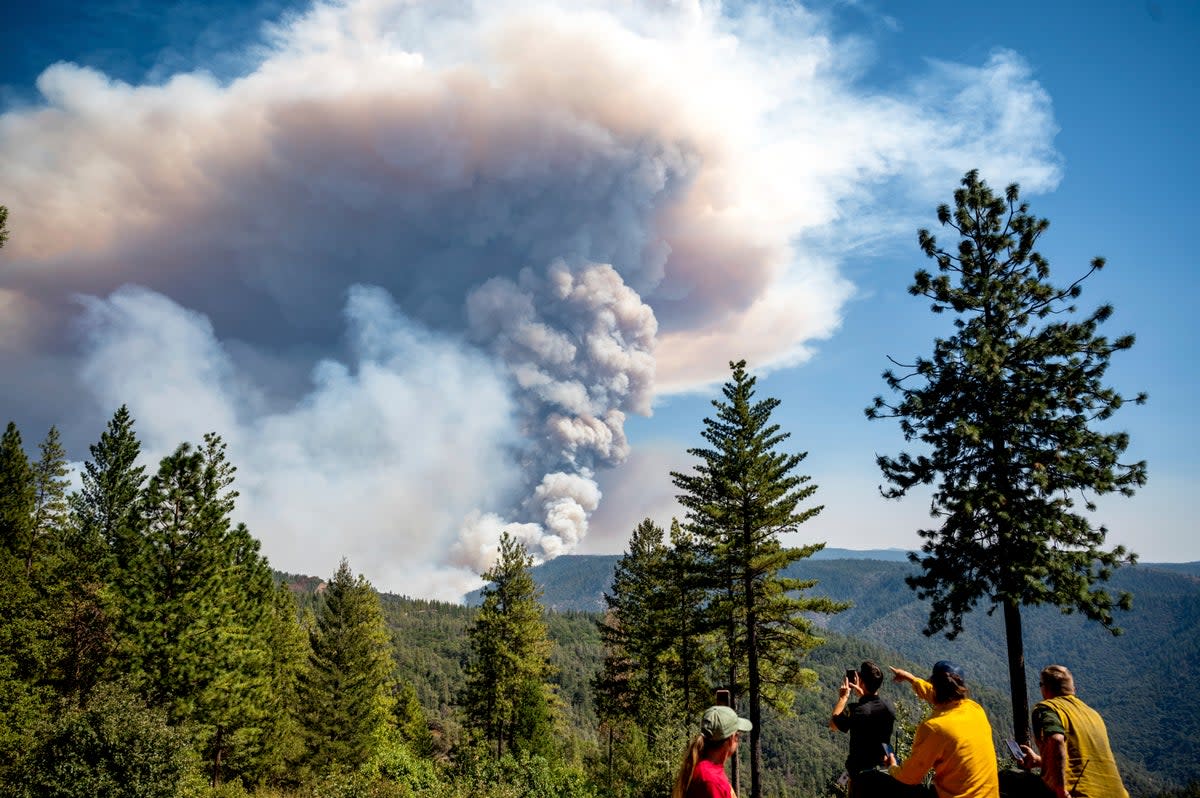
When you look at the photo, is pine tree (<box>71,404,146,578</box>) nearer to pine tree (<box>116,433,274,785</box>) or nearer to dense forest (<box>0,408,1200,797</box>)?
dense forest (<box>0,408,1200,797</box>)

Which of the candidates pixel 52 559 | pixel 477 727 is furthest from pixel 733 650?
pixel 52 559

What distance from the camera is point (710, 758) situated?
4648mm

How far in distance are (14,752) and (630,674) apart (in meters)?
28.8

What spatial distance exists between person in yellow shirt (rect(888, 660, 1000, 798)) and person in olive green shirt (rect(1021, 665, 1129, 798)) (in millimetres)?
694

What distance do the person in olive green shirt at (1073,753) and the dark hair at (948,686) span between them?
0.82m

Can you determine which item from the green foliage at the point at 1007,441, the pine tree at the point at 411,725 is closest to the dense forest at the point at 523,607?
the green foliage at the point at 1007,441

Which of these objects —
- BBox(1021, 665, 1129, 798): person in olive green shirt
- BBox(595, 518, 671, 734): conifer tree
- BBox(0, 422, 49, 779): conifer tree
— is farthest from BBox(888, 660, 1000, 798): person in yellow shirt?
BBox(0, 422, 49, 779): conifer tree

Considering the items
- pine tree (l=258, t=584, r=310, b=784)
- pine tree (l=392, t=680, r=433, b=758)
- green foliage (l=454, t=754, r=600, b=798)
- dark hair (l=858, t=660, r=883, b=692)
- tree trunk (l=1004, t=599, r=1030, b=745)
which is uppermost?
dark hair (l=858, t=660, r=883, b=692)

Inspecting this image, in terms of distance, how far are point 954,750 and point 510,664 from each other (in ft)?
105

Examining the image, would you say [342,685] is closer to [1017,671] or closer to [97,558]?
[97,558]

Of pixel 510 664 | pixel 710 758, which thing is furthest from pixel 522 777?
pixel 710 758

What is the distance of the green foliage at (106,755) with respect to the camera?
56.0 feet

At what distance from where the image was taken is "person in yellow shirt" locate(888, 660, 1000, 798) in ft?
16.8

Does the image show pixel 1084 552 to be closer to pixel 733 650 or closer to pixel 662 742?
pixel 733 650
